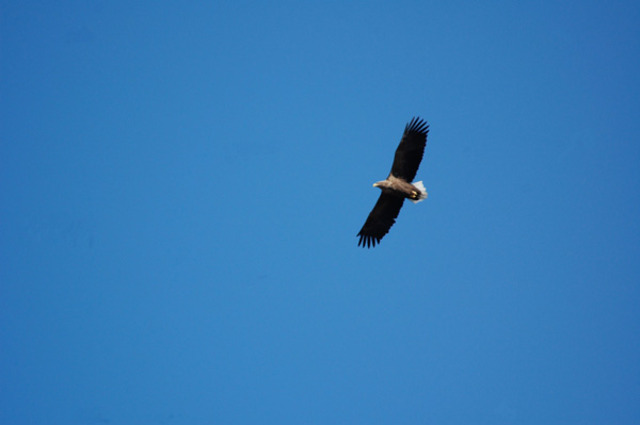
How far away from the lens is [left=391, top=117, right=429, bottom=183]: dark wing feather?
2030 cm

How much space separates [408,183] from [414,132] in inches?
75.4

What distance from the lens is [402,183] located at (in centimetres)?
2080

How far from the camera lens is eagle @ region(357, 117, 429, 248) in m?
20.3

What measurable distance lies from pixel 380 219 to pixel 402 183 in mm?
2130

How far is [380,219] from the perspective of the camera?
878 inches

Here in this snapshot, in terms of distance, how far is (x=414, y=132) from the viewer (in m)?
20.3

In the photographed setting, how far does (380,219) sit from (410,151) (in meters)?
3.24

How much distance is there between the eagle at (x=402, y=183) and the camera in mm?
20328

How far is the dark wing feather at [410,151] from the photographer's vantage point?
66.6 feet

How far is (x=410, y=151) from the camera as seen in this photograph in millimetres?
20469

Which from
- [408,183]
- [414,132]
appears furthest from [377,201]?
[414,132]

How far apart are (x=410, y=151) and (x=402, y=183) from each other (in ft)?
4.03

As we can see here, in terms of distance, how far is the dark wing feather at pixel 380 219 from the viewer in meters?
21.7

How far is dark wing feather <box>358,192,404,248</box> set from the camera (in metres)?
21.7
